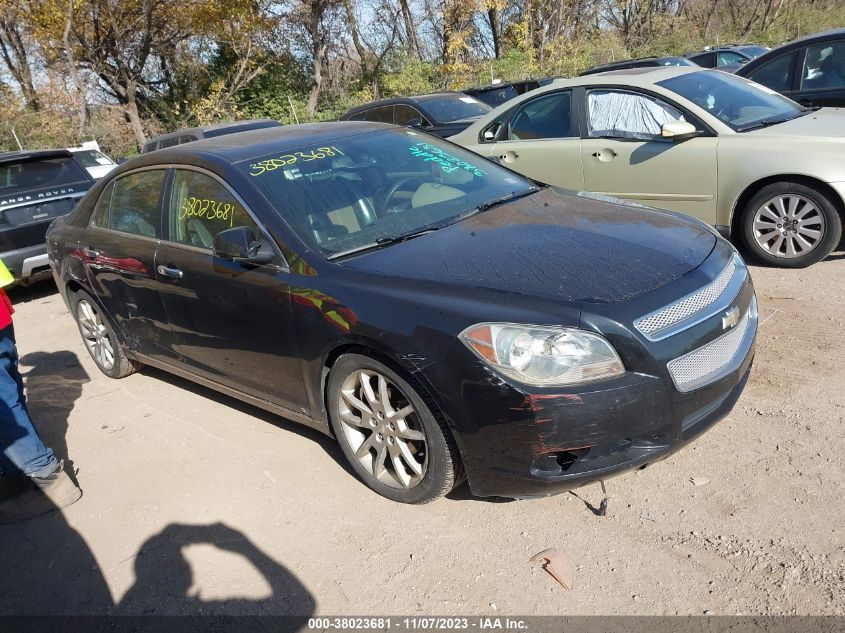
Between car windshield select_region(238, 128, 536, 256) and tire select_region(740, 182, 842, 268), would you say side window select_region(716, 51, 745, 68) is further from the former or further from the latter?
car windshield select_region(238, 128, 536, 256)

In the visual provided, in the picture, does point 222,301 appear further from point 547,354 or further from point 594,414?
point 594,414

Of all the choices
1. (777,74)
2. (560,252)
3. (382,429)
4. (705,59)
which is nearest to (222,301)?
(382,429)

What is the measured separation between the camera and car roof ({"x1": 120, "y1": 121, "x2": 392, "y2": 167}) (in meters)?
3.82

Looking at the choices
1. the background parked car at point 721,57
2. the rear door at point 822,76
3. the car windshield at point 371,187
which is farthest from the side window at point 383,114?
the background parked car at point 721,57

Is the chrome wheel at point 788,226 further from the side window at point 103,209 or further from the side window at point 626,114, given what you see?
the side window at point 103,209

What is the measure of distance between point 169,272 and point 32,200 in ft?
16.1

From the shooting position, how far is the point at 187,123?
24.2 meters

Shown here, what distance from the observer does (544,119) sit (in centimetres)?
672

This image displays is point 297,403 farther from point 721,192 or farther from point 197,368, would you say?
point 721,192

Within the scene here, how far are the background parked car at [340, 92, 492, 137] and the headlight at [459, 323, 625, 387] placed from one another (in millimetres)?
8363

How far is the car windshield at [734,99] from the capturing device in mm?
5797

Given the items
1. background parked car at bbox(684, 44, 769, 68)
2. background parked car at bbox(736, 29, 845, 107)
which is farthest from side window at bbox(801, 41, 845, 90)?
background parked car at bbox(684, 44, 769, 68)

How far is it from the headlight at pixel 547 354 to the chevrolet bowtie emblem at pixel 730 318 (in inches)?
23.1

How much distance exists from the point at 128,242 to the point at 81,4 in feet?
59.0
